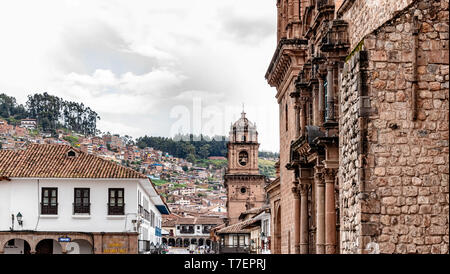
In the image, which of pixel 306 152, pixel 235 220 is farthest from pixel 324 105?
pixel 235 220

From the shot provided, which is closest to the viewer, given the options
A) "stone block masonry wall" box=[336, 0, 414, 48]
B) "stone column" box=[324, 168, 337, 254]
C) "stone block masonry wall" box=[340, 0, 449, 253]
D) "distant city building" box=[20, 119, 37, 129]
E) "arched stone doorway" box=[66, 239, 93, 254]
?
"stone block masonry wall" box=[340, 0, 449, 253]

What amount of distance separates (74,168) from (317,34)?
1947 cm

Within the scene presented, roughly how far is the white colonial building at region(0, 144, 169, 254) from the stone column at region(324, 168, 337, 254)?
18.8 meters

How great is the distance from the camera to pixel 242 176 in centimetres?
9550

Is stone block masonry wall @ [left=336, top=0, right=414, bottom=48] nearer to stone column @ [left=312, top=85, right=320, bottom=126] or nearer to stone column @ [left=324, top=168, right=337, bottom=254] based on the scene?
stone column @ [left=324, top=168, right=337, bottom=254]

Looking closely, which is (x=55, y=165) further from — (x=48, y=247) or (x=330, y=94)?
(x=330, y=94)

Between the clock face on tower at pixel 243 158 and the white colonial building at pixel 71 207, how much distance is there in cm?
5925

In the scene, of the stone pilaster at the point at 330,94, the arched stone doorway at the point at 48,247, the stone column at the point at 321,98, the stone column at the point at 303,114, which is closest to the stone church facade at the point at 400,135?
the stone pilaster at the point at 330,94

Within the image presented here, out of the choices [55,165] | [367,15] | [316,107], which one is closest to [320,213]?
[316,107]

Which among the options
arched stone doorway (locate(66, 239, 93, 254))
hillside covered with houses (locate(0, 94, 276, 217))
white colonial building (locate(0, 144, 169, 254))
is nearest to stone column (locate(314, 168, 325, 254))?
white colonial building (locate(0, 144, 169, 254))

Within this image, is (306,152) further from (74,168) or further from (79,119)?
(79,119)

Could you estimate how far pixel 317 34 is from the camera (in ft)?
73.3

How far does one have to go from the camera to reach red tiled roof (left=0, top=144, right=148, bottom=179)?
37438 millimetres

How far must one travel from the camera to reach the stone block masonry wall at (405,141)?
10039mm
